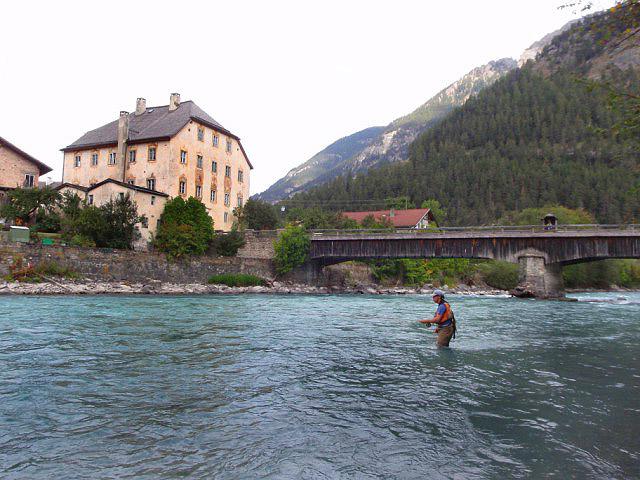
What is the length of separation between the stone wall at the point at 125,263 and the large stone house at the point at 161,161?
224 inches

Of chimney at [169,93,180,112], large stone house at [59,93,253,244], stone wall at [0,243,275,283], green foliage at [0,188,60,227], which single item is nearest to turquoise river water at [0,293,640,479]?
stone wall at [0,243,275,283]

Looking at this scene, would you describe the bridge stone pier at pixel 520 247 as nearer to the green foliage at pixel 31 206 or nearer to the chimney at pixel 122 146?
the chimney at pixel 122 146

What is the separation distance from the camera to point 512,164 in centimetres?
14925

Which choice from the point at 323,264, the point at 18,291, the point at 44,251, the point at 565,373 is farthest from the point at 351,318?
the point at 323,264

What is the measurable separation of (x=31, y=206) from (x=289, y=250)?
86.9 feet

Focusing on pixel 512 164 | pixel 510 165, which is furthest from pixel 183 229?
pixel 512 164

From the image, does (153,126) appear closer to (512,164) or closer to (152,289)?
(152,289)

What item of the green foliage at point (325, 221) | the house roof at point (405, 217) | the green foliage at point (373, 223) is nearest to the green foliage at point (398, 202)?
the house roof at point (405, 217)

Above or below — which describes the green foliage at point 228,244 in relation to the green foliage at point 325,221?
below

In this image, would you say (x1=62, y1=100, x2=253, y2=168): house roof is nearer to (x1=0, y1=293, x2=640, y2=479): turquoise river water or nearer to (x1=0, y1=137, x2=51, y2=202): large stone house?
(x1=0, y1=137, x2=51, y2=202): large stone house

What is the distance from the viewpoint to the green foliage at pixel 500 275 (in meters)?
66.1

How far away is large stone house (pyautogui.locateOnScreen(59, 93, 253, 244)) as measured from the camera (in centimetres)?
4769

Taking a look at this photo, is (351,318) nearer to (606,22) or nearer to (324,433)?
(324,433)

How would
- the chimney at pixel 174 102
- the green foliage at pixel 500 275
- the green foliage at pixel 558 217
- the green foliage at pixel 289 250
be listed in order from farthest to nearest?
the green foliage at pixel 558 217, the green foliage at pixel 500 275, the chimney at pixel 174 102, the green foliage at pixel 289 250
